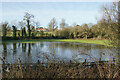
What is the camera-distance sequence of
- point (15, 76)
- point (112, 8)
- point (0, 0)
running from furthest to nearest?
point (112, 8), point (15, 76), point (0, 0)

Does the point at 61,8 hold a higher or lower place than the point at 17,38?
higher

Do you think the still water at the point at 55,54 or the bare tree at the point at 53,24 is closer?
the still water at the point at 55,54

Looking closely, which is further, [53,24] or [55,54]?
[53,24]

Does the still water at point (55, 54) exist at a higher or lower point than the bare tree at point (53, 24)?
lower

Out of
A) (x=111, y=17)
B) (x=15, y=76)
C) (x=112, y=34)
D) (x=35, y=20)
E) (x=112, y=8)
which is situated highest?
(x=35, y=20)

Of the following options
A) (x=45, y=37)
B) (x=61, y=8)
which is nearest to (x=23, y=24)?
(x=45, y=37)

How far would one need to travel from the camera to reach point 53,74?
2.48m

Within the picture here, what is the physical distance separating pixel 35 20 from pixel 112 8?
607 inches

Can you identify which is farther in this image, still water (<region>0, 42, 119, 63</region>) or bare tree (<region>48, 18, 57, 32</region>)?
bare tree (<region>48, 18, 57, 32</region>)

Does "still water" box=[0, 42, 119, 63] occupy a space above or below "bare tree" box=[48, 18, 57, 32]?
below

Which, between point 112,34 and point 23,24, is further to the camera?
point 23,24

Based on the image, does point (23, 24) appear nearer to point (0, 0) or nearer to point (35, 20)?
point (35, 20)

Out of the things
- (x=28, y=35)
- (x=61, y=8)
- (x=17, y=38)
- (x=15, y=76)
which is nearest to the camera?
(x=15, y=76)

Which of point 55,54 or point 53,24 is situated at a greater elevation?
point 53,24
